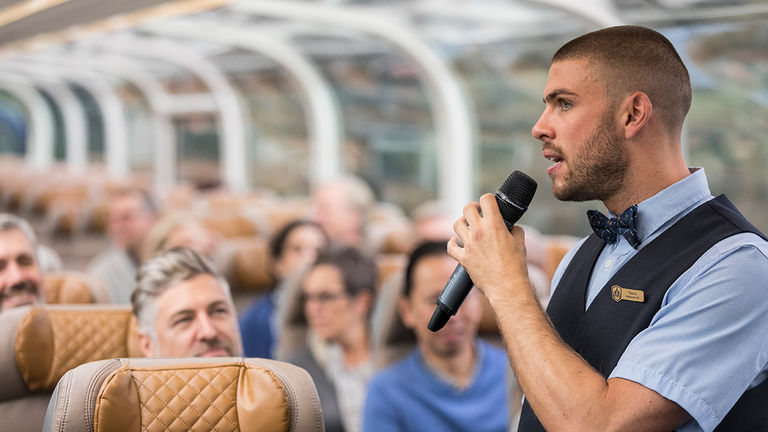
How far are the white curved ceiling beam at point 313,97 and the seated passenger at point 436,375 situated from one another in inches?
247

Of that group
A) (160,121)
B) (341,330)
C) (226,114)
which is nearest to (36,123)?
(160,121)

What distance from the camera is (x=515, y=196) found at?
6.15 ft

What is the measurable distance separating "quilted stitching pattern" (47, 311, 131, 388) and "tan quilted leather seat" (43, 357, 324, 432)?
84 centimetres

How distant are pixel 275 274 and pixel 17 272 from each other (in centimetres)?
234

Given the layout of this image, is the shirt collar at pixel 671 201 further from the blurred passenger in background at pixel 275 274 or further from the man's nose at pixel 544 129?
the blurred passenger in background at pixel 275 274

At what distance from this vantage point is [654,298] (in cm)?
164

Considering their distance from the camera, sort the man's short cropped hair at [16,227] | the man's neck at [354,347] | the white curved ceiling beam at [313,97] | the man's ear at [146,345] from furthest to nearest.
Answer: the white curved ceiling beam at [313,97], the man's neck at [354,347], the man's short cropped hair at [16,227], the man's ear at [146,345]

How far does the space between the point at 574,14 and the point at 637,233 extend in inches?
177

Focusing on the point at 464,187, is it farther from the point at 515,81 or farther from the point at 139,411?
the point at 139,411

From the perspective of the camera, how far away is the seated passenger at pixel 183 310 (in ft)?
8.70

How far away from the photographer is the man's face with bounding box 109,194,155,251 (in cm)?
577

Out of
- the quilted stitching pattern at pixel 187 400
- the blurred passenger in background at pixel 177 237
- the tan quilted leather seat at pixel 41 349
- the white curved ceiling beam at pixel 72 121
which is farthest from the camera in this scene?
the white curved ceiling beam at pixel 72 121

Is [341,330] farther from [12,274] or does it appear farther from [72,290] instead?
[12,274]

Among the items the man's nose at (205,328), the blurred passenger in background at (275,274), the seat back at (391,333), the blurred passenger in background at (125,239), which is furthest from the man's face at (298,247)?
the man's nose at (205,328)
